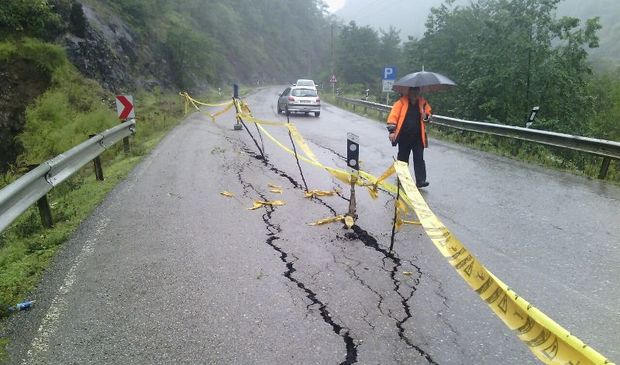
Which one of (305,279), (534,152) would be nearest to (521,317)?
(305,279)

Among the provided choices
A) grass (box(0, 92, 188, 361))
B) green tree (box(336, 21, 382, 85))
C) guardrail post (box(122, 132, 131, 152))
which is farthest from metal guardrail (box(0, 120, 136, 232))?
green tree (box(336, 21, 382, 85))

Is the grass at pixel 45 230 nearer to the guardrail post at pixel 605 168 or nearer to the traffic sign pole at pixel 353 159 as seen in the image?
the traffic sign pole at pixel 353 159

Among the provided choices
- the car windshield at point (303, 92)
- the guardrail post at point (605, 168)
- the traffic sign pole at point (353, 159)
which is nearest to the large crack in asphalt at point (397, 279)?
the traffic sign pole at point (353, 159)

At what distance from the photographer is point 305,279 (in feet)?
13.9

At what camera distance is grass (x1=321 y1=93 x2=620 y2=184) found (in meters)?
10.3

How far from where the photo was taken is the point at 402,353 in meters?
3.12

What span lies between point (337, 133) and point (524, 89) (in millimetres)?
10309

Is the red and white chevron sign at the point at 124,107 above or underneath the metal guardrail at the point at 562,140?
above

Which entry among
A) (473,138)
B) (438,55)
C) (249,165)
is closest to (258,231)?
(249,165)

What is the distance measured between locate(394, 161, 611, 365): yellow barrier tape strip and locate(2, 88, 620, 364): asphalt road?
2.24 ft

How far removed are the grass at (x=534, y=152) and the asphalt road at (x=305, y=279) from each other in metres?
2.86

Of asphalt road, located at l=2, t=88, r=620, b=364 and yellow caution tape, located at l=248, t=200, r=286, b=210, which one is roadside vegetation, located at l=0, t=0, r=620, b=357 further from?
yellow caution tape, located at l=248, t=200, r=286, b=210

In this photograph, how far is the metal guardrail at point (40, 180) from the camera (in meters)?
4.59

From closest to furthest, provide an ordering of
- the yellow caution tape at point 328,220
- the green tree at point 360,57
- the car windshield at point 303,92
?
1. the yellow caution tape at point 328,220
2. the car windshield at point 303,92
3. the green tree at point 360,57
